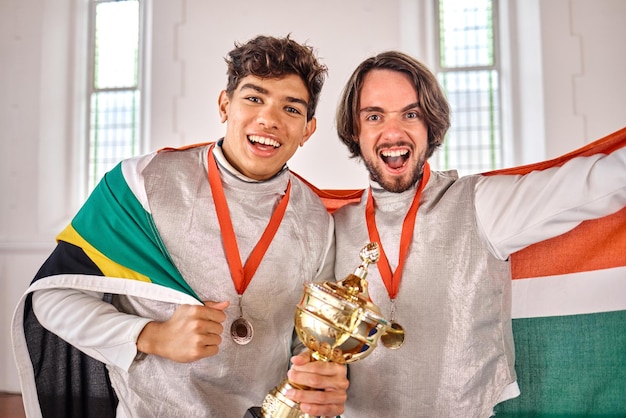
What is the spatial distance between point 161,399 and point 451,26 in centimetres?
437

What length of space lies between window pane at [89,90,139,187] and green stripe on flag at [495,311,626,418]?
4486 millimetres

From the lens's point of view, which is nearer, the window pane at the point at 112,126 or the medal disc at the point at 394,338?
the medal disc at the point at 394,338

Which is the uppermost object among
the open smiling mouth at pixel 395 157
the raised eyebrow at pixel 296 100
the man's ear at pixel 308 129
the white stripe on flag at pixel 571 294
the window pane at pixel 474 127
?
the window pane at pixel 474 127

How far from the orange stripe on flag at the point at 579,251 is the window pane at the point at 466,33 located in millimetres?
3431

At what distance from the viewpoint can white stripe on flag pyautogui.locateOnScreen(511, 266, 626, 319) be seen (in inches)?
75.2

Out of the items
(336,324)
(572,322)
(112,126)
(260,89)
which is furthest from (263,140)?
(112,126)

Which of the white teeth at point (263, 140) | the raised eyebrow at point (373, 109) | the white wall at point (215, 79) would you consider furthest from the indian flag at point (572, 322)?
the white wall at point (215, 79)

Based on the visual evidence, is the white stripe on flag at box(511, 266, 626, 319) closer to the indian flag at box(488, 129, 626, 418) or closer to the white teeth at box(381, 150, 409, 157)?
the indian flag at box(488, 129, 626, 418)

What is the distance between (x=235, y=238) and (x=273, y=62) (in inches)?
23.8

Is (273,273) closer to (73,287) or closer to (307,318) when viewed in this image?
(307,318)

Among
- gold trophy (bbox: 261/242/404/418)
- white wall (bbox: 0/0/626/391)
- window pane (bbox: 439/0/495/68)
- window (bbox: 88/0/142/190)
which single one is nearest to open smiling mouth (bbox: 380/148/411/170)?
gold trophy (bbox: 261/242/404/418)

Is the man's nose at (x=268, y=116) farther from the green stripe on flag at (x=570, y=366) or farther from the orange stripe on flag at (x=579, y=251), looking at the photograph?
the green stripe on flag at (x=570, y=366)

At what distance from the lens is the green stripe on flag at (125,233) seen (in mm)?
1705

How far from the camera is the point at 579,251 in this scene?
1945 millimetres
